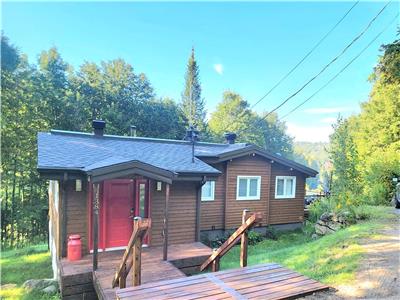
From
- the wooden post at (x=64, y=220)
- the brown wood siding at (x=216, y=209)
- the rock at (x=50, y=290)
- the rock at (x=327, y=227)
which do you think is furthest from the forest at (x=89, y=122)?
the rock at (x=50, y=290)

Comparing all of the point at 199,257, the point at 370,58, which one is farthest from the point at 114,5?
the point at 370,58

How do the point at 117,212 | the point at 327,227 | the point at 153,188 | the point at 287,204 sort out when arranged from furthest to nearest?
the point at 287,204
the point at 327,227
the point at 153,188
the point at 117,212

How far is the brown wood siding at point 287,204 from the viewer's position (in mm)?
11461

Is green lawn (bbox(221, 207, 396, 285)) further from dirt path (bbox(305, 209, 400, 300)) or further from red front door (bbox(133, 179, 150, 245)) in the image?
red front door (bbox(133, 179, 150, 245))

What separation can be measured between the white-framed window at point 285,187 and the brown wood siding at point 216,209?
279 cm

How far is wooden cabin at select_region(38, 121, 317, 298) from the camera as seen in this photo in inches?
238

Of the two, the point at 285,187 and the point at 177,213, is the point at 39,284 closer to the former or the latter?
the point at 177,213

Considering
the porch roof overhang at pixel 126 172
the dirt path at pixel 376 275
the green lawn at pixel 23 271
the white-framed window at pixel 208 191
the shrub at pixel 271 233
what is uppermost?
the porch roof overhang at pixel 126 172

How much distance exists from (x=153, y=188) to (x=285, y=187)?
6905 mm

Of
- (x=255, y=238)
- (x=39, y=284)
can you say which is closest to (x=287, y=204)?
(x=255, y=238)

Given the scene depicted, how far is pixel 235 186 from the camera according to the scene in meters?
10.6

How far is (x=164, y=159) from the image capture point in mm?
7941

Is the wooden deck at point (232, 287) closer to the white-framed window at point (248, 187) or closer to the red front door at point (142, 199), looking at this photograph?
the red front door at point (142, 199)

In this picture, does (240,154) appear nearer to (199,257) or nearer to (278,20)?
(199,257)
